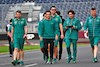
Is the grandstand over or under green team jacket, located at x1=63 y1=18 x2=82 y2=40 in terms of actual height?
over

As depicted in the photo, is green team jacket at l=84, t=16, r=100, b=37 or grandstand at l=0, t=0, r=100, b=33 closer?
green team jacket at l=84, t=16, r=100, b=37

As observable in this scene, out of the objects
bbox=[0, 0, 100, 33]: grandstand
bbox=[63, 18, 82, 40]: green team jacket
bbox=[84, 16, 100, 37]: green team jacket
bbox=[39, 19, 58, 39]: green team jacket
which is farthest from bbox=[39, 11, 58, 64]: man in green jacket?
bbox=[0, 0, 100, 33]: grandstand

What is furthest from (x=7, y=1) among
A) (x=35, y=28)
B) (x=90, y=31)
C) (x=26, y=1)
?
(x=90, y=31)

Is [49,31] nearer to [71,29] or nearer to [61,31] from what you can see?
[61,31]

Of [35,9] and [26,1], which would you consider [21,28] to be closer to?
[35,9]

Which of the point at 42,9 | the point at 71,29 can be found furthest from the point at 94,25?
the point at 42,9

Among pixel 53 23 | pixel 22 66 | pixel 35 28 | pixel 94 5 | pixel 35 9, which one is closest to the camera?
pixel 22 66

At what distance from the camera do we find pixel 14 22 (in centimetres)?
1132

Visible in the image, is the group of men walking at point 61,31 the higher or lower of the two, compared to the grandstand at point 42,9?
lower

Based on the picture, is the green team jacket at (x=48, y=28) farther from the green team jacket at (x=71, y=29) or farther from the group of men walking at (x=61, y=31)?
the green team jacket at (x=71, y=29)

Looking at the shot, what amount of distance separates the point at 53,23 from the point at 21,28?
1130mm

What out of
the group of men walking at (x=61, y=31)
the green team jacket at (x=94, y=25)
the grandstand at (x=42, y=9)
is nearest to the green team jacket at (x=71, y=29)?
the group of men walking at (x=61, y=31)

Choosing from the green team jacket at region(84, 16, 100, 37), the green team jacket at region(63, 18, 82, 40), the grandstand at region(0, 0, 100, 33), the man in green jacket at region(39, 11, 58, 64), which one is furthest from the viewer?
the grandstand at region(0, 0, 100, 33)

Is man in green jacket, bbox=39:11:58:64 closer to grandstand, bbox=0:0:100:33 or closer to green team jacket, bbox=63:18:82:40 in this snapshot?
green team jacket, bbox=63:18:82:40
